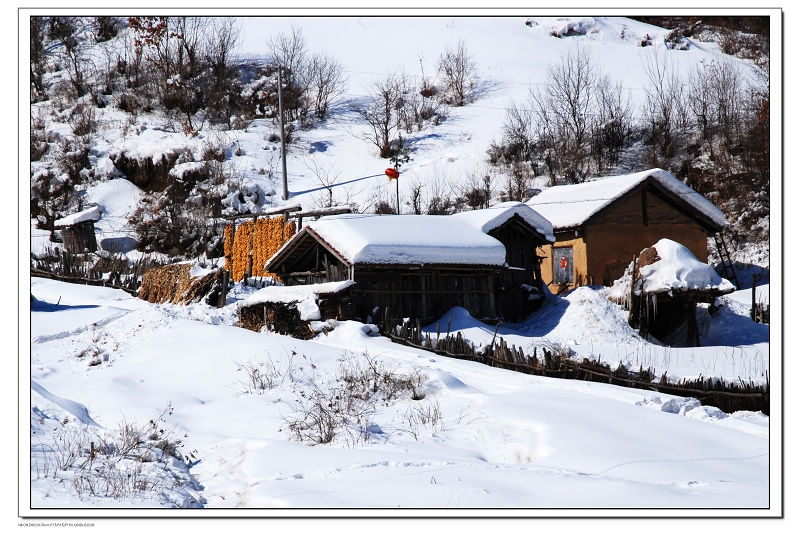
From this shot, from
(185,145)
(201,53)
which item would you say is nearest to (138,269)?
(185,145)

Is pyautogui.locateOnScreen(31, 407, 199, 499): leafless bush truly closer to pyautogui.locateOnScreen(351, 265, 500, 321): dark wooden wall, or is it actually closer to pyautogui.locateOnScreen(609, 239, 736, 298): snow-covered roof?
pyautogui.locateOnScreen(351, 265, 500, 321): dark wooden wall

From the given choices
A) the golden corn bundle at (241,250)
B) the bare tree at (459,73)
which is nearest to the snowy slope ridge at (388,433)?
the golden corn bundle at (241,250)

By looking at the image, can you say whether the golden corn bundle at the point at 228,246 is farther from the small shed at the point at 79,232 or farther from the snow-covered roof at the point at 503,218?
the snow-covered roof at the point at 503,218

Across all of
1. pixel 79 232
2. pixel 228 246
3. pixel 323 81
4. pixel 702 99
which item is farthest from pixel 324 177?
pixel 702 99

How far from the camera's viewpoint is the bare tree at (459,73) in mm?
33750

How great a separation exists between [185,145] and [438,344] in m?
28.2

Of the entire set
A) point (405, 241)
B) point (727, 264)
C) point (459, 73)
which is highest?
point (459, 73)

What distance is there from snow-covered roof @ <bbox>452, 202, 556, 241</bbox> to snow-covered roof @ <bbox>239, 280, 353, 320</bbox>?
5328 millimetres

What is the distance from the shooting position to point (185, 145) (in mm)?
38250

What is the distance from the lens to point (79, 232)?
28.7 metres

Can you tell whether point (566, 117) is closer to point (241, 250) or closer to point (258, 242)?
point (258, 242)

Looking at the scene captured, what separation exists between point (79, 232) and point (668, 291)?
75.4 feet

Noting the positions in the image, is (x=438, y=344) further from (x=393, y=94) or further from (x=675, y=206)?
(x=393, y=94)

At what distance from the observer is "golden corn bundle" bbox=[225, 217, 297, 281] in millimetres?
26000
